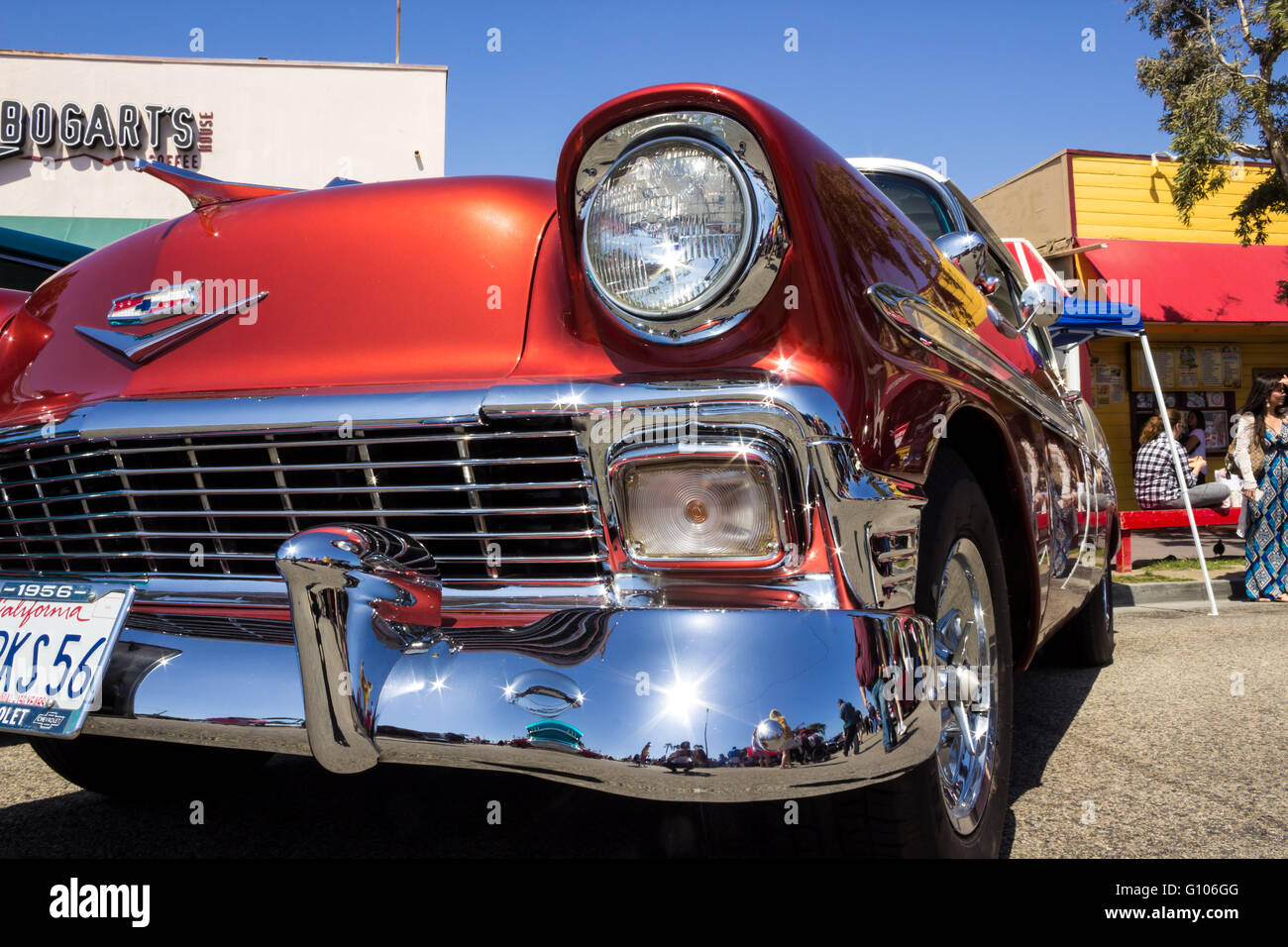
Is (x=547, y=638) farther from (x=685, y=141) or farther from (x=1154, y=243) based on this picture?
(x=1154, y=243)

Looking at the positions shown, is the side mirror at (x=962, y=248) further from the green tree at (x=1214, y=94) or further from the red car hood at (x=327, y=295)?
the green tree at (x=1214, y=94)

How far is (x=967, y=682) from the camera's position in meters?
1.73

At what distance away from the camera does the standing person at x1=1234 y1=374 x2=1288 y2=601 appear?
18.7ft

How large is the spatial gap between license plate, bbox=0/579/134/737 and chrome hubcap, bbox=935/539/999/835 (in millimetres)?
1289

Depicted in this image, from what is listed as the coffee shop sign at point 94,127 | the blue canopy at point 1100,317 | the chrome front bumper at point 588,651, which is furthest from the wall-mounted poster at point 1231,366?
the chrome front bumper at point 588,651

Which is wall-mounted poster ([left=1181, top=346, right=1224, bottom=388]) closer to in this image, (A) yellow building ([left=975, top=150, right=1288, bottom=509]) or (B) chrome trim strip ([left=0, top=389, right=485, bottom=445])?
(A) yellow building ([left=975, top=150, right=1288, bottom=509])

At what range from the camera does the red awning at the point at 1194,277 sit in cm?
1129

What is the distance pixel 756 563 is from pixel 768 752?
0.25 metres

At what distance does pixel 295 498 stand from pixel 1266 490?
6.06 metres

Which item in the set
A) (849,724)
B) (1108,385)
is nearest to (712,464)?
(849,724)

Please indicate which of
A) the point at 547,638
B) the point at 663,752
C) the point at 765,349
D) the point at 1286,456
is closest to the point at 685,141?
the point at 765,349

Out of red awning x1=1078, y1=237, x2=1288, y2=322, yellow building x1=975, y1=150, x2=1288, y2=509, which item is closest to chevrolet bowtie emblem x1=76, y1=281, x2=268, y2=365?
yellow building x1=975, y1=150, x2=1288, y2=509

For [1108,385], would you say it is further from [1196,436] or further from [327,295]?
[327,295]

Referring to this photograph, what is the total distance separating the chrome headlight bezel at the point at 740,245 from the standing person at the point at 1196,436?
9805 millimetres
